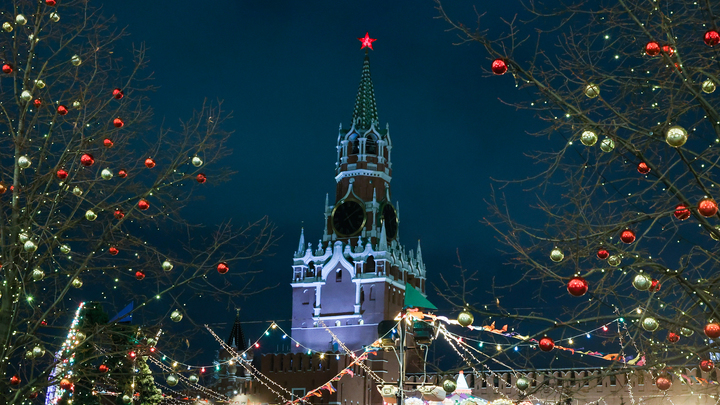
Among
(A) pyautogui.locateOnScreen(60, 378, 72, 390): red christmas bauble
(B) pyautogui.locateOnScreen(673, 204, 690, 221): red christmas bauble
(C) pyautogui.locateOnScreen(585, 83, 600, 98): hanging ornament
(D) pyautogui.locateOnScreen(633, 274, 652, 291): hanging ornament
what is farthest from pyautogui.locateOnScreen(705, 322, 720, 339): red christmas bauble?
(A) pyautogui.locateOnScreen(60, 378, 72, 390): red christmas bauble

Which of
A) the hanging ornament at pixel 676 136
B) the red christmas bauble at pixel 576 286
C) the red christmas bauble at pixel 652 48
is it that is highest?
the red christmas bauble at pixel 652 48

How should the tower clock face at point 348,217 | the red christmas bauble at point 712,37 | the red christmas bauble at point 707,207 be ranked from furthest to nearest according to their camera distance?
the tower clock face at point 348,217 < the red christmas bauble at point 712,37 < the red christmas bauble at point 707,207

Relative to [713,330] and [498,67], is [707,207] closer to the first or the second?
[713,330]

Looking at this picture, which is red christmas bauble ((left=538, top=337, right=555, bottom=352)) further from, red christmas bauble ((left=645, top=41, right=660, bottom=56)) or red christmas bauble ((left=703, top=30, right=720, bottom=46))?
red christmas bauble ((left=703, top=30, right=720, bottom=46))

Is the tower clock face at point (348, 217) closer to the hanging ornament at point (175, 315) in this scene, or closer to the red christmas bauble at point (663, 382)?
the hanging ornament at point (175, 315)

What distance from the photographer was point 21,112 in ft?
30.8

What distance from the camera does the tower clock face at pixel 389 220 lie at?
47778mm

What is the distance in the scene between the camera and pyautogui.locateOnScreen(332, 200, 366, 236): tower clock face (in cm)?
4759

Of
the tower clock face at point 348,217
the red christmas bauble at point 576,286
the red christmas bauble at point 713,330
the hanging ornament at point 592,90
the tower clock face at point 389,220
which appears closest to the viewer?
the red christmas bauble at point 576,286

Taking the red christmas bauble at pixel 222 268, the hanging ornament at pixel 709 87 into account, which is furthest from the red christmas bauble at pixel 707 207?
the red christmas bauble at pixel 222 268

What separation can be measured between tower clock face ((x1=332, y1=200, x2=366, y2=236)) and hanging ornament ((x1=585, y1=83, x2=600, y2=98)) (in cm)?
4040

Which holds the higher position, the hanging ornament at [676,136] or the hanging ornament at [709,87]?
the hanging ornament at [709,87]

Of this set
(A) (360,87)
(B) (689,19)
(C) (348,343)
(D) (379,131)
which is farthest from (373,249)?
(B) (689,19)

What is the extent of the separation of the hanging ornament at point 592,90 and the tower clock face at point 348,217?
40.4m
